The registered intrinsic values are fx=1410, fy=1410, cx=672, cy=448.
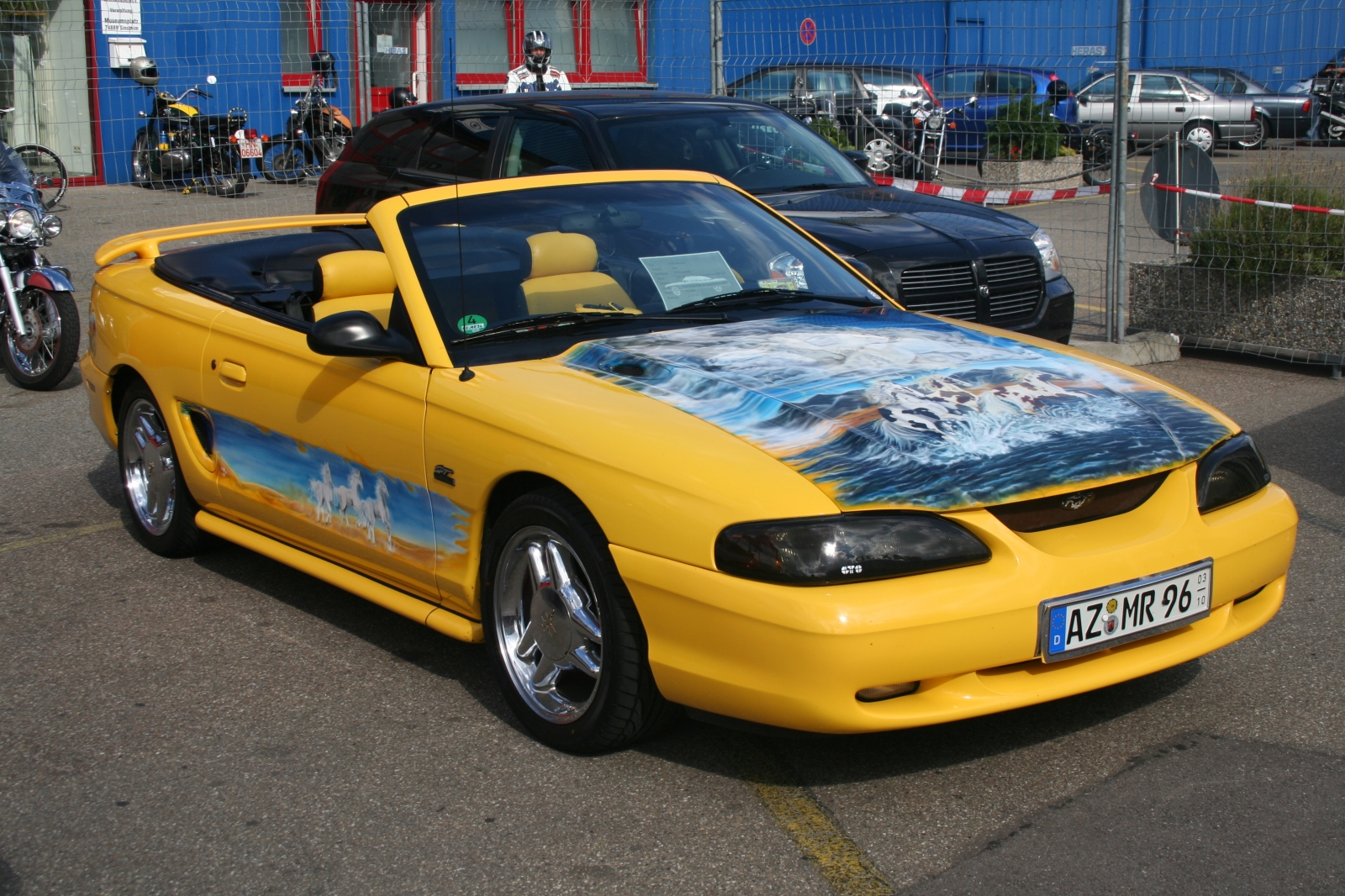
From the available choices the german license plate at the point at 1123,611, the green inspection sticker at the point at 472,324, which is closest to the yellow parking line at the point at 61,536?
the green inspection sticker at the point at 472,324

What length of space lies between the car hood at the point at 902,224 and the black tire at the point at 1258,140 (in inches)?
81.3

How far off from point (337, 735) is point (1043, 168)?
1041 centimetres

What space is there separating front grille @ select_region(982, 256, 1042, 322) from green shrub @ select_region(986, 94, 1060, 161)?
5.49 meters

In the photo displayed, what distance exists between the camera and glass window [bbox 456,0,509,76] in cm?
2052

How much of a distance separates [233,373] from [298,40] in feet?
57.9

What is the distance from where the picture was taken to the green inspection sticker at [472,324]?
13.4 ft

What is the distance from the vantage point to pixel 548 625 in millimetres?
3650

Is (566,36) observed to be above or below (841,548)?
above

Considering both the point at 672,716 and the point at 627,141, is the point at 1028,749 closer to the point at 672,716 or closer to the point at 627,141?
the point at 672,716

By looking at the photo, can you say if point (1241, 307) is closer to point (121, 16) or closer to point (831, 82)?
point (831, 82)

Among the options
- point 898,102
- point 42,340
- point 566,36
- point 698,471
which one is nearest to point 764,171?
point 42,340

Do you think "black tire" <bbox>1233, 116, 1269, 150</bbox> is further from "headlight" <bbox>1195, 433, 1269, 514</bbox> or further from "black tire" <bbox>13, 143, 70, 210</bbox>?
"black tire" <bbox>13, 143, 70, 210</bbox>

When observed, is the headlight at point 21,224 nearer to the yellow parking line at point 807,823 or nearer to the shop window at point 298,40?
the yellow parking line at point 807,823

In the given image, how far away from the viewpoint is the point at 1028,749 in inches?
139
